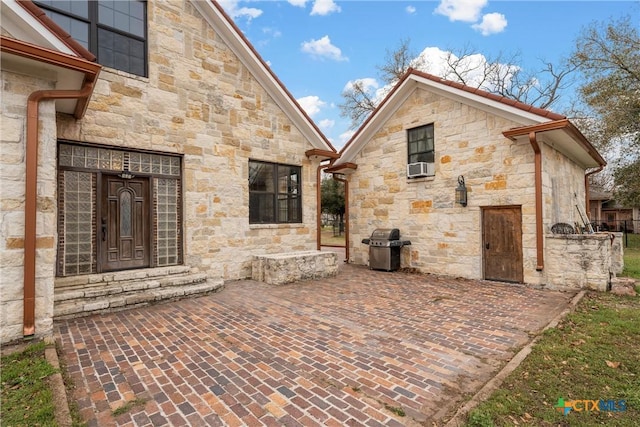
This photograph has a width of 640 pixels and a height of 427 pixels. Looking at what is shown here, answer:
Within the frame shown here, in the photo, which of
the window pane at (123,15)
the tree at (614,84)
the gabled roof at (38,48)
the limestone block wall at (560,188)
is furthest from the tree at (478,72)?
the gabled roof at (38,48)

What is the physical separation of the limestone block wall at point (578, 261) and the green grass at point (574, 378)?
79.2 inches

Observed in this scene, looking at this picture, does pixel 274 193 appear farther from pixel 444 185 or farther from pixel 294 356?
pixel 294 356

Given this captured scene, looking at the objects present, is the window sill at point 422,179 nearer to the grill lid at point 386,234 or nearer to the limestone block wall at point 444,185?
the limestone block wall at point 444,185

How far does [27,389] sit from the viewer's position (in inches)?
109

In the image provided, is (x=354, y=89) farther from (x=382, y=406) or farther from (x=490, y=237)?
(x=382, y=406)

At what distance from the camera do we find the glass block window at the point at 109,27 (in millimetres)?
5984

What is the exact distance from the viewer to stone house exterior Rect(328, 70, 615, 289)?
707 cm

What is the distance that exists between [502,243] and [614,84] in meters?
12.9

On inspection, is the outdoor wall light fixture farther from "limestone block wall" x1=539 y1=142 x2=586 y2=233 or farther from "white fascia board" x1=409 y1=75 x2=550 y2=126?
"white fascia board" x1=409 y1=75 x2=550 y2=126

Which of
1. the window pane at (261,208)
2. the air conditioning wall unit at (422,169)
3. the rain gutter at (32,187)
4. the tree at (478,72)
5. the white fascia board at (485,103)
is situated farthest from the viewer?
the tree at (478,72)

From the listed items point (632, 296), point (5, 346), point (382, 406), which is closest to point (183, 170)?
point (5, 346)

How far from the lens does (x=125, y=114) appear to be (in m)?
6.44

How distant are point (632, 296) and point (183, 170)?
392 inches

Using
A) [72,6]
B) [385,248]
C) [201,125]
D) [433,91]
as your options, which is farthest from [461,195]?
[72,6]
